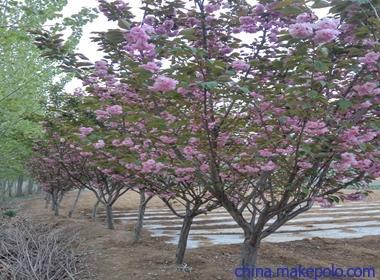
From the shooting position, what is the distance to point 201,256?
301 inches

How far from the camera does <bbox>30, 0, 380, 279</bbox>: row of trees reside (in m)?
2.84

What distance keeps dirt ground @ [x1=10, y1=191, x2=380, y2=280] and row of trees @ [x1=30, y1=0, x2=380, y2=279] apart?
2.15 meters

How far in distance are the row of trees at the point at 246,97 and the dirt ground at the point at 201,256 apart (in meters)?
2.15

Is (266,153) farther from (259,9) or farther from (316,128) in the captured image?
(259,9)

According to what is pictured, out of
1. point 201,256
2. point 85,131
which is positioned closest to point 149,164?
point 85,131

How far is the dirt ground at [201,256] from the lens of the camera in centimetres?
643

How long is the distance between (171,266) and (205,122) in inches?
152

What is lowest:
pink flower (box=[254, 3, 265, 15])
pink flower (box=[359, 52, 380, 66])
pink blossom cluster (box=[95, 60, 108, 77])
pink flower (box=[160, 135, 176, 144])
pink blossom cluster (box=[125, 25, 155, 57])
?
pink flower (box=[160, 135, 176, 144])

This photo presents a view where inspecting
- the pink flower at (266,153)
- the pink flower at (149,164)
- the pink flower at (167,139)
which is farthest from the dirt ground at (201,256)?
the pink flower at (266,153)

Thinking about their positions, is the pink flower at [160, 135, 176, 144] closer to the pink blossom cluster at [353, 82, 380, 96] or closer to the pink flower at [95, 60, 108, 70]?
the pink flower at [95, 60, 108, 70]

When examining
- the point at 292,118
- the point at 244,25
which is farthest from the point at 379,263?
the point at 244,25

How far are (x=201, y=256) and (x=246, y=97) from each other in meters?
5.03

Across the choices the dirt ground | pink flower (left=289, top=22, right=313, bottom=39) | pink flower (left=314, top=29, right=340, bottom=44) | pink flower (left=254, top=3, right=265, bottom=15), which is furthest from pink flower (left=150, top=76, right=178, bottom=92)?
the dirt ground

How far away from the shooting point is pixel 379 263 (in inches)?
291
